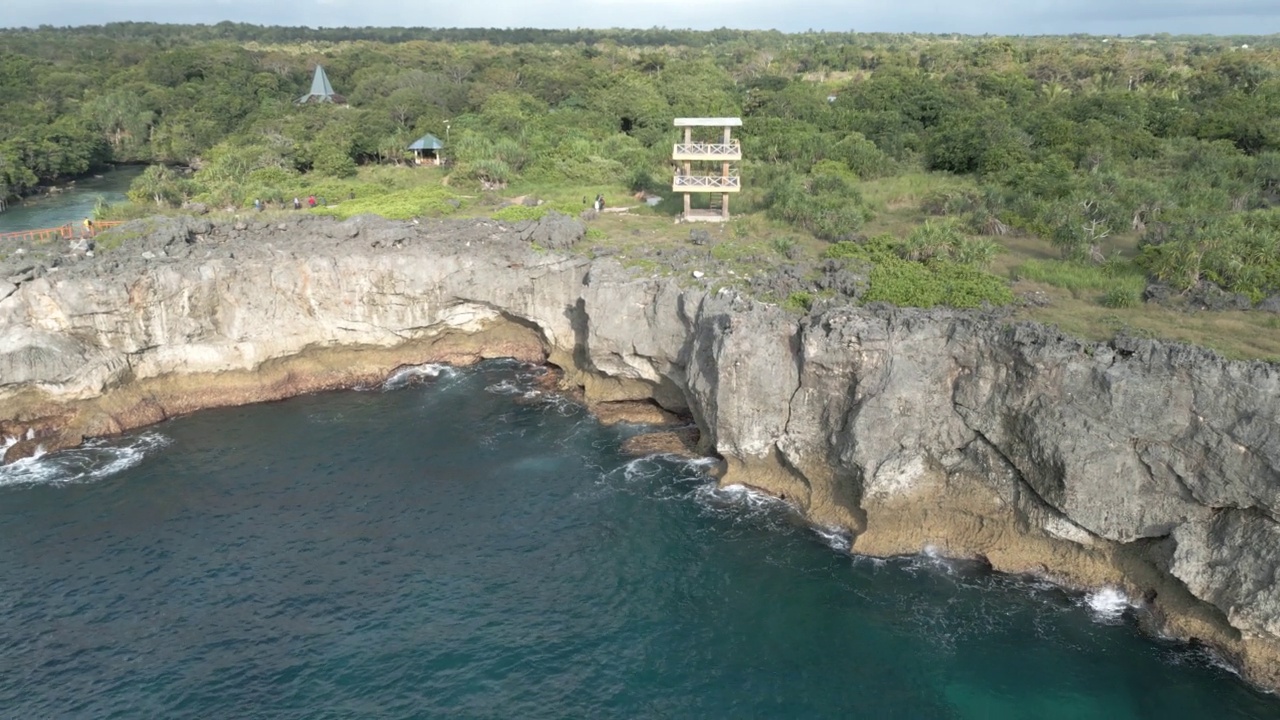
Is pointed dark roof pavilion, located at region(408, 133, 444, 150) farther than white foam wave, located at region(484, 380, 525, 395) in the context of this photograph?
Yes

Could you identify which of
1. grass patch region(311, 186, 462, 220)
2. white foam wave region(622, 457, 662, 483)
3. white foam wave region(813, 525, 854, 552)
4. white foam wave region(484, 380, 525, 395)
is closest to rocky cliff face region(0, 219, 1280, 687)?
white foam wave region(813, 525, 854, 552)

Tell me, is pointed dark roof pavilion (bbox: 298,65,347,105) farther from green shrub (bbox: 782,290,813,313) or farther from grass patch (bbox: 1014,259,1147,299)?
grass patch (bbox: 1014,259,1147,299)

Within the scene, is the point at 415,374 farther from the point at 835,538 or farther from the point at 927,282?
the point at 927,282

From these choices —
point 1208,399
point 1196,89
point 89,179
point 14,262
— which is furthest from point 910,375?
point 89,179

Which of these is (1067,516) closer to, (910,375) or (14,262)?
(910,375)

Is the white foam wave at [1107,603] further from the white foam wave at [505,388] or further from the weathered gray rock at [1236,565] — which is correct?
the white foam wave at [505,388]

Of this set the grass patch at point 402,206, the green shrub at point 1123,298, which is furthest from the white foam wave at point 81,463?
the green shrub at point 1123,298
